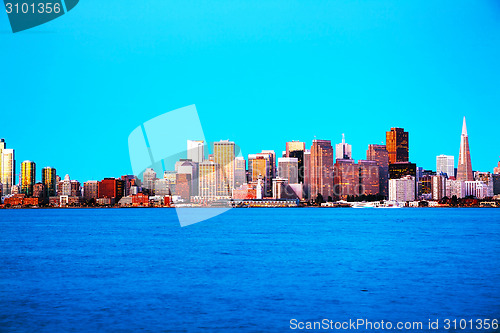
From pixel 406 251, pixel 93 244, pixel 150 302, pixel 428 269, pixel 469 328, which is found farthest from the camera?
pixel 93 244

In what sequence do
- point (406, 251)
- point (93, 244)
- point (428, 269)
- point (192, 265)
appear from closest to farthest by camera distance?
1. point (428, 269)
2. point (192, 265)
3. point (406, 251)
4. point (93, 244)

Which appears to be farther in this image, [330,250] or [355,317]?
[330,250]

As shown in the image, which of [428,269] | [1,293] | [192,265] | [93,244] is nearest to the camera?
[1,293]

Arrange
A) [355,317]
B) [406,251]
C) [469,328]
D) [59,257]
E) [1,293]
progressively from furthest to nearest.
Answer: [406,251] → [59,257] → [1,293] → [355,317] → [469,328]

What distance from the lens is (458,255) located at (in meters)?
40.2

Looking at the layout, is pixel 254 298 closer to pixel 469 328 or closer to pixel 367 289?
pixel 367 289

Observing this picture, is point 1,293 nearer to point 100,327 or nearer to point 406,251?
point 100,327

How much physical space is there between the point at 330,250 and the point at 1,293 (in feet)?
83.4

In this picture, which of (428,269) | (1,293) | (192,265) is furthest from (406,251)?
(1,293)

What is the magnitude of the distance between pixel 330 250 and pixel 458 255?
29.3ft

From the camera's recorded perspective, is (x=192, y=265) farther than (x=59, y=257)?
No

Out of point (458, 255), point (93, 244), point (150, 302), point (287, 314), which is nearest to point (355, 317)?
point (287, 314)

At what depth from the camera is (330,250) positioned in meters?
44.5

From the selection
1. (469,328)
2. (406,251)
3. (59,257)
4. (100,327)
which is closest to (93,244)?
(59,257)
